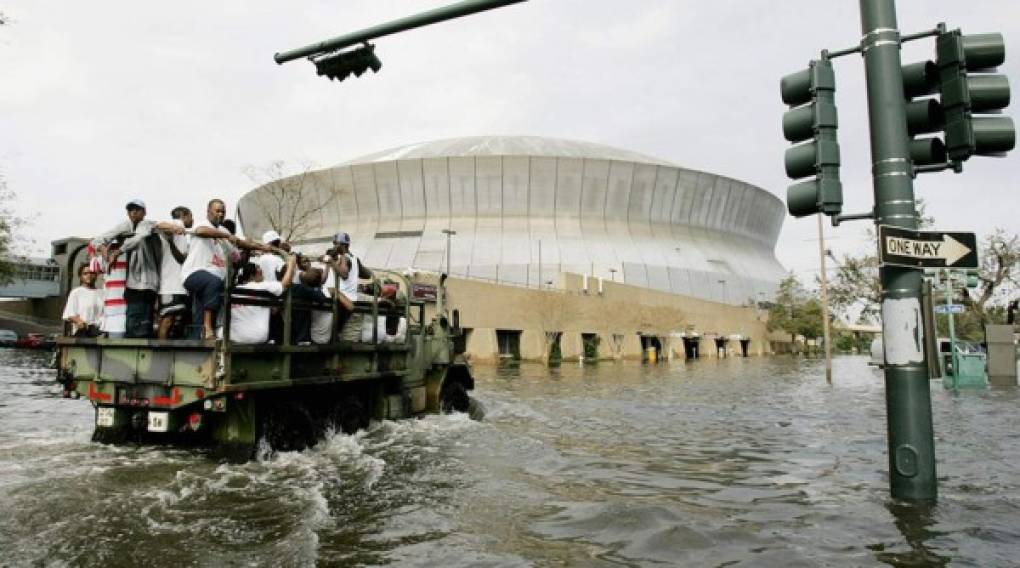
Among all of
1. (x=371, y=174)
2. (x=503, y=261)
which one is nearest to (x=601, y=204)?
(x=503, y=261)

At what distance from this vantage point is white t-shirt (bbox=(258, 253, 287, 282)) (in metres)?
8.55

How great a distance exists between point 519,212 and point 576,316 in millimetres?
26257

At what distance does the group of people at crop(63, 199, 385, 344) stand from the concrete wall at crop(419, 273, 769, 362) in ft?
104

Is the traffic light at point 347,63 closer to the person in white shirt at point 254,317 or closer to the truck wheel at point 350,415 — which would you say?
the person in white shirt at point 254,317

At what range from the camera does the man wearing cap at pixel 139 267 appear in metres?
7.78

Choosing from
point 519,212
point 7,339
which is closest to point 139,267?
point 7,339

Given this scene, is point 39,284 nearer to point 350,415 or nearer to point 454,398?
point 454,398

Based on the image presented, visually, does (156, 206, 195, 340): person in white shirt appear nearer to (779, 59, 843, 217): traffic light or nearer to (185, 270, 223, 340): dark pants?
(185, 270, 223, 340): dark pants

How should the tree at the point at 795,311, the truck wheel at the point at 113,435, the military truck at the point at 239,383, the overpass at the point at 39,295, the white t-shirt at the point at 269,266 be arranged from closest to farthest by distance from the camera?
1. the military truck at the point at 239,383
2. the truck wheel at the point at 113,435
3. the white t-shirt at the point at 269,266
4. the overpass at the point at 39,295
5. the tree at the point at 795,311

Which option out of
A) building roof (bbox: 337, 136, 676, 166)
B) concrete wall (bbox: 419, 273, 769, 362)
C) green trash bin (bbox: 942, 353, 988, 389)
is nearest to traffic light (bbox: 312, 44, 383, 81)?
green trash bin (bbox: 942, 353, 988, 389)

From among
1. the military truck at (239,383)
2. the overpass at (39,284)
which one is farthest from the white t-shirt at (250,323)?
the overpass at (39,284)

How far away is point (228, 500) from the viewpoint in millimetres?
6074

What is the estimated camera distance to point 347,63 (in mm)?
9438

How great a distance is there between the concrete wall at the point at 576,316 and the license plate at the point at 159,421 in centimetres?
3332
